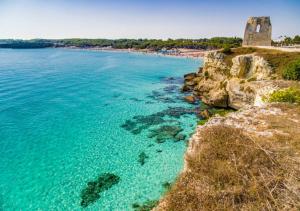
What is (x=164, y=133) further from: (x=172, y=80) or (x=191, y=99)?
(x=172, y=80)

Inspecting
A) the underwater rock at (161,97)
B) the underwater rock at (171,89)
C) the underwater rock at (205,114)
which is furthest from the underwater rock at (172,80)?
the underwater rock at (205,114)

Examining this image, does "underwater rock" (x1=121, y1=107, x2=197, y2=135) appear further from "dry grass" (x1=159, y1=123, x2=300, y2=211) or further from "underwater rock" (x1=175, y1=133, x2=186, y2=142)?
"dry grass" (x1=159, y1=123, x2=300, y2=211)

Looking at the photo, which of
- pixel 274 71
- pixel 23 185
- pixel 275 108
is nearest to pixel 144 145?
pixel 23 185

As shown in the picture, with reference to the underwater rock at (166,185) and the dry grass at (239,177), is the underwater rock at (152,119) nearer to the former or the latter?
the underwater rock at (166,185)

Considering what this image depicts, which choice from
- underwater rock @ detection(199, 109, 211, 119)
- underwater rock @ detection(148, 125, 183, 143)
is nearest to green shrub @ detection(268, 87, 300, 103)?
underwater rock @ detection(148, 125, 183, 143)

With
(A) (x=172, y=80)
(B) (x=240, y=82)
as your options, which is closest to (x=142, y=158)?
(B) (x=240, y=82)

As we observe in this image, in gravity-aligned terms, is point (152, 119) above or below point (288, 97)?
below

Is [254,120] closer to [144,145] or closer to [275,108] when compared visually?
[275,108]
